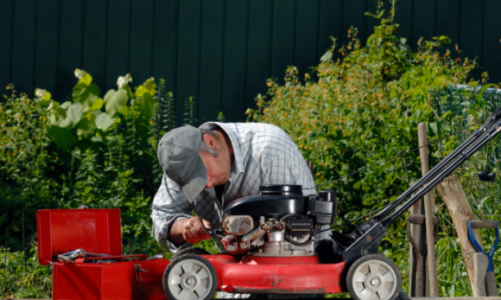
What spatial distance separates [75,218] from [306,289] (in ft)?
2.49

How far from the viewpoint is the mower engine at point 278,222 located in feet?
4.75

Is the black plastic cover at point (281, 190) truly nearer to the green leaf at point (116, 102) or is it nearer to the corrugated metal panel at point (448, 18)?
the green leaf at point (116, 102)

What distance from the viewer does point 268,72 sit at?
607 cm

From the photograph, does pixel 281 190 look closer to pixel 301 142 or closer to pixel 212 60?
pixel 301 142

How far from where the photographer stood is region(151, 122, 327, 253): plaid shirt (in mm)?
1979

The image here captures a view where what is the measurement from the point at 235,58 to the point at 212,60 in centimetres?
26

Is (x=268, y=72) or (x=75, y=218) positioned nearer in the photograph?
(x=75, y=218)

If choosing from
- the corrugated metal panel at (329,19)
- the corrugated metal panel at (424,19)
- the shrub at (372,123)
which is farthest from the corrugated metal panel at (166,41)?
the corrugated metal panel at (424,19)

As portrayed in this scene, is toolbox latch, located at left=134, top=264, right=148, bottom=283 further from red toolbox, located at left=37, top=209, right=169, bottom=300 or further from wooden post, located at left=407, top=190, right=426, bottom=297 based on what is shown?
wooden post, located at left=407, top=190, right=426, bottom=297

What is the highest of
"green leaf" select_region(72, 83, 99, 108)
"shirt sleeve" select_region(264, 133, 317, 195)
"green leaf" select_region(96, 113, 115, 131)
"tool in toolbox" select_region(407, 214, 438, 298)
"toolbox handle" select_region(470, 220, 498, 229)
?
"green leaf" select_region(72, 83, 99, 108)

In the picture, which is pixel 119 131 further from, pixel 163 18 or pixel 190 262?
pixel 190 262

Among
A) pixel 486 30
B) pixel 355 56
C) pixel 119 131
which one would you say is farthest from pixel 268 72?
pixel 486 30

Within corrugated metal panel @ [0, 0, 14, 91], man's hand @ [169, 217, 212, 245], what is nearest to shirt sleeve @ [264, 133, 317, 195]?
man's hand @ [169, 217, 212, 245]

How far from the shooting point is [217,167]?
186 cm
